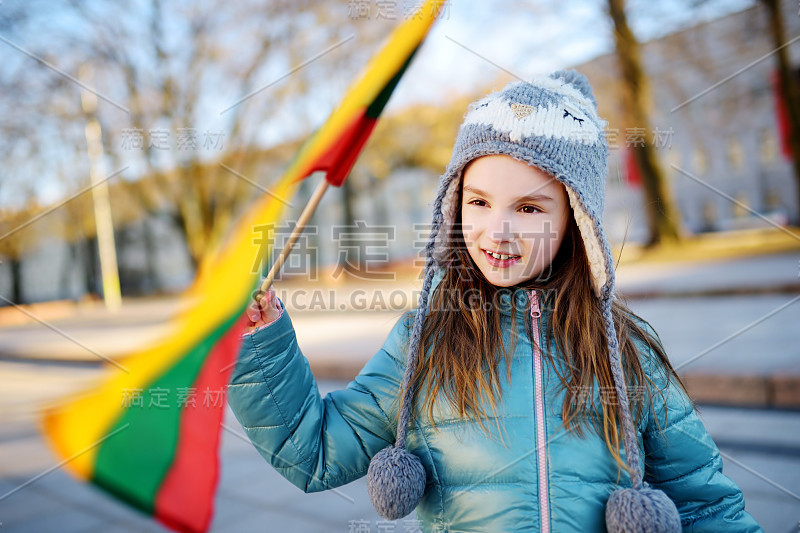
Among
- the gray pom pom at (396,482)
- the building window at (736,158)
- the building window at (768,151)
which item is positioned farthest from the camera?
the building window at (736,158)

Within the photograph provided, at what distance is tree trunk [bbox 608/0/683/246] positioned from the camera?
1329 cm

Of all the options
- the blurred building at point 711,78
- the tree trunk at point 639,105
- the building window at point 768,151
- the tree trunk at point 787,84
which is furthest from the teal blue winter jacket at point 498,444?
the building window at point 768,151

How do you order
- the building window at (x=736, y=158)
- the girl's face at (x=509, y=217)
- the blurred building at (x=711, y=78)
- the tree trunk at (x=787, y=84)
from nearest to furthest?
the girl's face at (x=509, y=217) → the tree trunk at (x=787, y=84) → the blurred building at (x=711, y=78) → the building window at (x=736, y=158)

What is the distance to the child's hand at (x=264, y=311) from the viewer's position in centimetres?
130

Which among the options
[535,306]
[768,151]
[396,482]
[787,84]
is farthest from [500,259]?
[768,151]

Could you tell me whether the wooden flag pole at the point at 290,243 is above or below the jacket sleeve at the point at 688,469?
above

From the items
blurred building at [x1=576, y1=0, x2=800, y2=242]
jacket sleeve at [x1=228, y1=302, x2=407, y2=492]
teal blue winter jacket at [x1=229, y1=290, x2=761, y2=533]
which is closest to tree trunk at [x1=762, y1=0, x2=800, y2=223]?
blurred building at [x1=576, y1=0, x2=800, y2=242]

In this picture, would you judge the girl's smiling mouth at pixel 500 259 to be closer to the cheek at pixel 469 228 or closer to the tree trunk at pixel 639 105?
the cheek at pixel 469 228

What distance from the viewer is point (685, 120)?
1700 cm

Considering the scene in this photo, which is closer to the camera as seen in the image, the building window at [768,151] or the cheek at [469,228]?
the cheek at [469,228]

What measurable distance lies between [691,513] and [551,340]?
48 centimetres

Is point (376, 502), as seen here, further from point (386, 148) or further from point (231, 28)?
point (386, 148)

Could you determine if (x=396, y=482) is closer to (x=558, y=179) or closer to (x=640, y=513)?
(x=640, y=513)

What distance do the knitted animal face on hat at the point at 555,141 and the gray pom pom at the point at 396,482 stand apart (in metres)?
0.59
